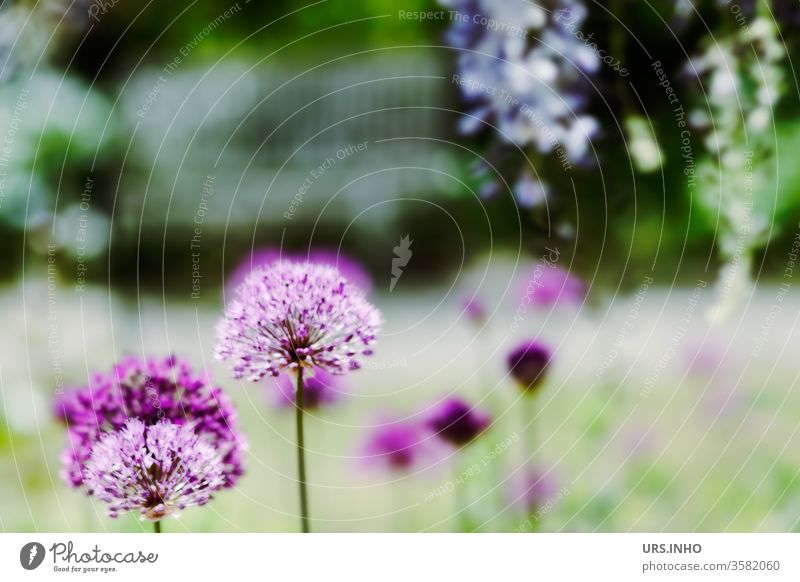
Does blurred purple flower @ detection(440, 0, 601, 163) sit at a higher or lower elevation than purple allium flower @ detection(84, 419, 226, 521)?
higher

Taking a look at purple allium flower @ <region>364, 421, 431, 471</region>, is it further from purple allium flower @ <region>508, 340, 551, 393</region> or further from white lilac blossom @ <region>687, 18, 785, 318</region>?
white lilac blossom @ <region>687, 18, 785, 318</region>

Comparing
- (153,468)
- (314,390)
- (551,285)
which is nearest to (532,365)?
(551,285)

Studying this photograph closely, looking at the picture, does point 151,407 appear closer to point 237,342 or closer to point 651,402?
point 237,342

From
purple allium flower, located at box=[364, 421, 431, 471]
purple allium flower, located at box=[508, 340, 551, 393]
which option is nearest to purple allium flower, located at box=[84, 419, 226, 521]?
purple allium flower, located at box=[364, 421, 431, 471]

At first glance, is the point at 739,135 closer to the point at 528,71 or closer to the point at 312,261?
the point at 528,71

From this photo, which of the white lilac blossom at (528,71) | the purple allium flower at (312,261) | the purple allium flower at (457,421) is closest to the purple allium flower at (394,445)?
the purple allium flower at (457,421)
